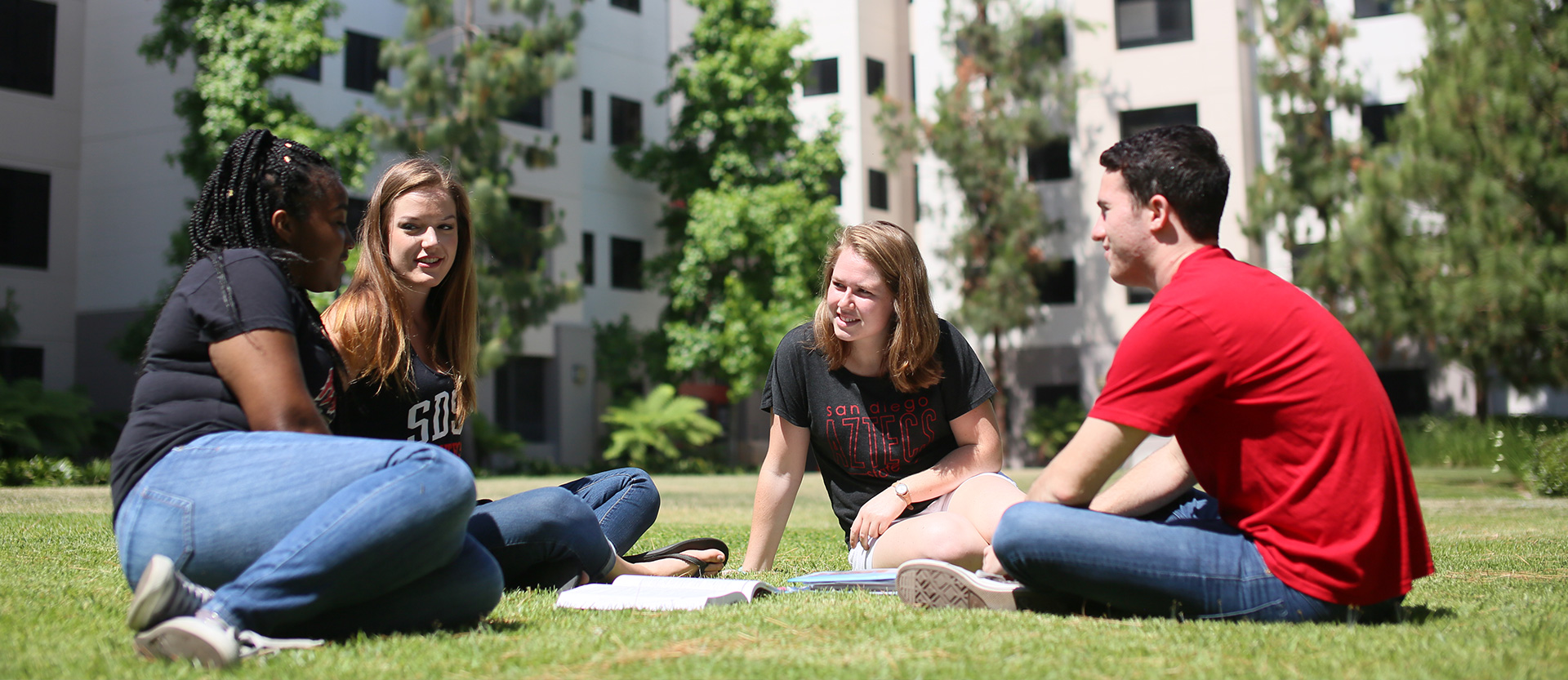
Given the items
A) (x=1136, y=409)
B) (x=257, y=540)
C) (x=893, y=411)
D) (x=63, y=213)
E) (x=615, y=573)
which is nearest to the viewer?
(x=257, y=540)

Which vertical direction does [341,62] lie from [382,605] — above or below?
above

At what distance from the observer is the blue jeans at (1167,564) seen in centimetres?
321

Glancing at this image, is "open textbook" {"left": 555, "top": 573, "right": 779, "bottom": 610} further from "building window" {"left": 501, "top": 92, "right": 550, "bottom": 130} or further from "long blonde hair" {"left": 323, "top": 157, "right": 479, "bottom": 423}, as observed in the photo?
"building window" {"left": 501, "top": 92, "right": 550, "bottom": 130}

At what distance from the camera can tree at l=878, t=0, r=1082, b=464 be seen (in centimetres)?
2711

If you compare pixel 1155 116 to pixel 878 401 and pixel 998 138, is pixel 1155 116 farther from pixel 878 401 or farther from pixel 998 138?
pixel 878 401

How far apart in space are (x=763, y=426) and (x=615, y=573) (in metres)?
30.1

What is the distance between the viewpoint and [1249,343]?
3.07 meters

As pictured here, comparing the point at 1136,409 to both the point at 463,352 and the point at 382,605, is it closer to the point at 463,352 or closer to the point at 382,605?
the point at 382,605

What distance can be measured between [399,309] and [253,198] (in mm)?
1024

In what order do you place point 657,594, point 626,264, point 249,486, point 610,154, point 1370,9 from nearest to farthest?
point 249,486 < point 657,594 < point 1370,9 < point 610,154 < point 626,264

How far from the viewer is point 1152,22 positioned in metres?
28.3

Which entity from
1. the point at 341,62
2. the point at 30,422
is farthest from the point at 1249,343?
the point at 341,62

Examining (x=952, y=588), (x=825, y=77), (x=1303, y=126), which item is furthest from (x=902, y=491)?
(x=825, y=77)

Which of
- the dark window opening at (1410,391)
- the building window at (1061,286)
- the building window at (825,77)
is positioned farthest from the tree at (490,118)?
the dark window opening at (1410,391)
